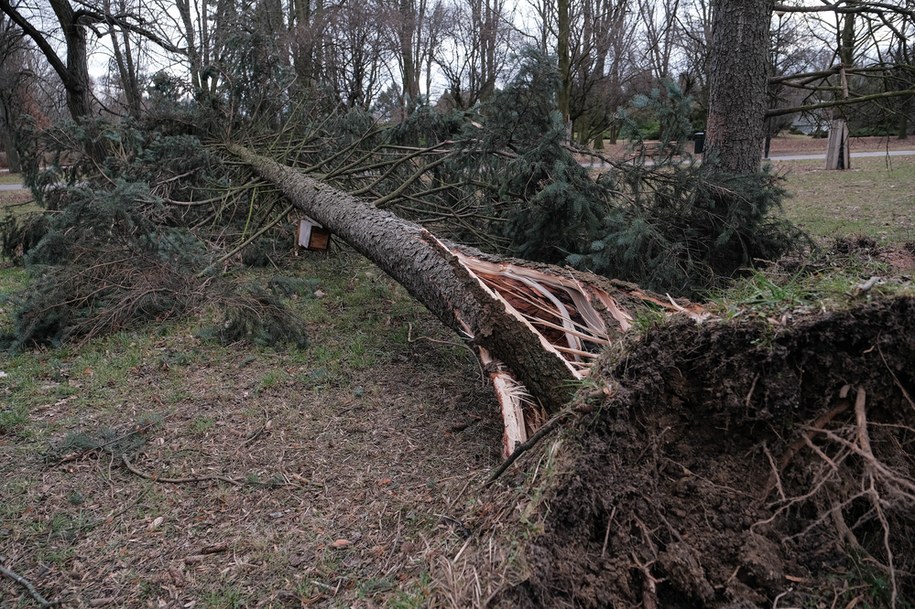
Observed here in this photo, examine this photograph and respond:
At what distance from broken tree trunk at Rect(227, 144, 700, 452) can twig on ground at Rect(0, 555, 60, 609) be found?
1.82m

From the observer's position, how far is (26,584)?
2299mm

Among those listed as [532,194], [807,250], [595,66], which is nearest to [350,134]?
[532,194]

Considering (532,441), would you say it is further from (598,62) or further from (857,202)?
(598,62)

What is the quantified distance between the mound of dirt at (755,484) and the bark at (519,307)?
0.63 metres

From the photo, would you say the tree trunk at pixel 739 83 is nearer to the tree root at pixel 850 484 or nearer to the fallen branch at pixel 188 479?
the tree root at pixel 850 484

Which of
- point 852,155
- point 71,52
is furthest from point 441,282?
point 852,155

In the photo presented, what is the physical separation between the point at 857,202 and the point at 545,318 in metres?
8.21

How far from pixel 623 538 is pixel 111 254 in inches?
193

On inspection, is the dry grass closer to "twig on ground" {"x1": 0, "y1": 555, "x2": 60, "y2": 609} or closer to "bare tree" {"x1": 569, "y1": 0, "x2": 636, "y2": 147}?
"twig on ground" {"x1": 0, "y1": 555, "x2": 60, "y2": 609}

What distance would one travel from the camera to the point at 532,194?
222 inches

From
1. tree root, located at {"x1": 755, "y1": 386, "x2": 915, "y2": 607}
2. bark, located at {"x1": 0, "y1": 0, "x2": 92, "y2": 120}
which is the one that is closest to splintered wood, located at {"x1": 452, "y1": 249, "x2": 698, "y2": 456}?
tree root, located at {"x1": 755, "y1": 386, "x2": 915, "y2": 607}

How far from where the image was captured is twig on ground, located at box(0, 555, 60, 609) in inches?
87.9

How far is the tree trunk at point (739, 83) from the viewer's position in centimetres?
579

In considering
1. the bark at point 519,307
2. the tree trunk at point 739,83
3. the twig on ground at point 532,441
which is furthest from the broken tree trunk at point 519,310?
the tree trunk at point 739,83
